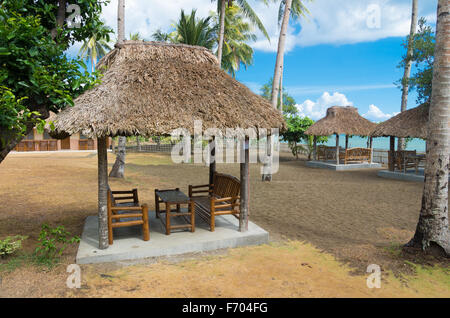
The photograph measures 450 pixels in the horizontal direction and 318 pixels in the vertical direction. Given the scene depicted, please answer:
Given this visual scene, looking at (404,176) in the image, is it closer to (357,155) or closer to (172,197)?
(357,155)

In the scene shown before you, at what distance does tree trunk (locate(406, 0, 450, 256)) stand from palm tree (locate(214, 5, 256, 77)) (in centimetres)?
1793

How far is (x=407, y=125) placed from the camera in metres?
12.8

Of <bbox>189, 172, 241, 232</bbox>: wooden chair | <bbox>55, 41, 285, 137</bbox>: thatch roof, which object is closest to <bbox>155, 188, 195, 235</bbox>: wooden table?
<bbox>189, 172, 241, 232</bbox>: wooden chair

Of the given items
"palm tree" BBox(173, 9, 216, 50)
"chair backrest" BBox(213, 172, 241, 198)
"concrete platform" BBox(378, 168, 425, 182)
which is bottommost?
"concrete platform" BBox(378, 168, 425, 182)

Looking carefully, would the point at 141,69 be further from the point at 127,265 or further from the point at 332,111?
the point at 332,111

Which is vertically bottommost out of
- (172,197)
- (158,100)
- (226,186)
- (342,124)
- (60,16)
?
(172,197)

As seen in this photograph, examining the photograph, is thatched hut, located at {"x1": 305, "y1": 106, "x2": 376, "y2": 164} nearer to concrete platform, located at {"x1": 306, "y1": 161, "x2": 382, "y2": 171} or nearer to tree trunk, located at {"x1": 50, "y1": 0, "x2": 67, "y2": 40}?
concrete platform, located at {"x1": 306, "y1": 161, "x2": 382, "y2": 171}

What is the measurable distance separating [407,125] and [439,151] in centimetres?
957

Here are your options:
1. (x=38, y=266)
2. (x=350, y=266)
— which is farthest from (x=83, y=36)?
(x=350, y=266)

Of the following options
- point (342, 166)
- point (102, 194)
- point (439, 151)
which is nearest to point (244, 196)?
point (102, 194)

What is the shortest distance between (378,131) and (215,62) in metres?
10.7

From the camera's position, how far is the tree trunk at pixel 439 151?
4434mm

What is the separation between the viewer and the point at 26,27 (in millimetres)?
3521

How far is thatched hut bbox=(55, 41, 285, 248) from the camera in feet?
14.3
